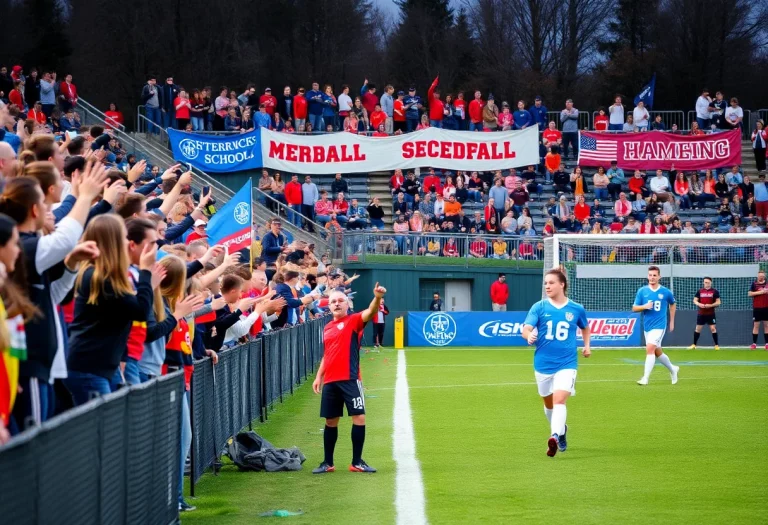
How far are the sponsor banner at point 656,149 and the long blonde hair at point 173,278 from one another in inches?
1424

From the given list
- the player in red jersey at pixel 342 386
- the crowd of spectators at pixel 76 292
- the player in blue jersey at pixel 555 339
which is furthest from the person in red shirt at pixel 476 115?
the crowd of spectators at pixel 76 292

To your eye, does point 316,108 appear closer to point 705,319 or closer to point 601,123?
point 601,123

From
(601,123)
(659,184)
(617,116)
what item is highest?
(617,116)

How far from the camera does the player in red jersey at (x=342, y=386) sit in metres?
11.5

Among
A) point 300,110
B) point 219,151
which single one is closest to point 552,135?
point 300,110

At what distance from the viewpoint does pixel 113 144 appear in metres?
29.1

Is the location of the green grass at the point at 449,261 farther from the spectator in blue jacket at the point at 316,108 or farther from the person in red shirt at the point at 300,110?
the person in red shirt at the point at 300,110

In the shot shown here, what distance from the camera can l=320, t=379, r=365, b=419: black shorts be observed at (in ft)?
37.8

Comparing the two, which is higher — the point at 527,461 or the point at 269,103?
the point at 269,103

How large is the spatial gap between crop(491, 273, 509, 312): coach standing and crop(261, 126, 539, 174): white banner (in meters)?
5.78

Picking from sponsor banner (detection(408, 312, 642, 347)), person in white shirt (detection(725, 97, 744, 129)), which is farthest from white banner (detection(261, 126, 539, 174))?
person in white shirt (detection(725, 97, 744, 129))

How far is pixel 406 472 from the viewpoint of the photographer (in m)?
11.4

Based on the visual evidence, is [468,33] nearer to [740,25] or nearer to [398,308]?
[740,25]

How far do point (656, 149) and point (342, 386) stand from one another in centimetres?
3465
